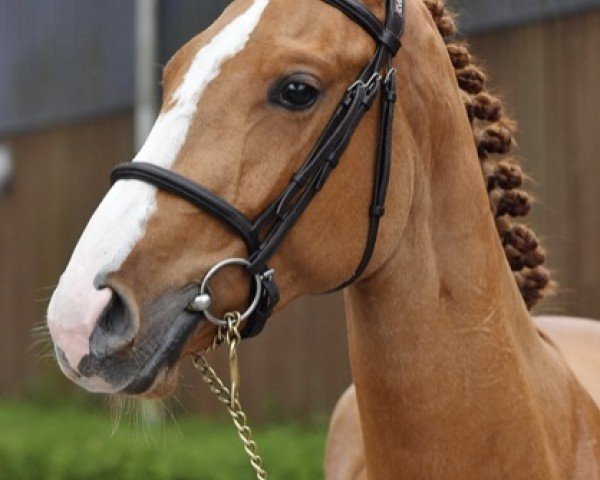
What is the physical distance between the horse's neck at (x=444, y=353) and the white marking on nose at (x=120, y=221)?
1.80 ft

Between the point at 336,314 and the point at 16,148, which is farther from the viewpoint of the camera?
the point at 16,148

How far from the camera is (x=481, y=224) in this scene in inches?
102

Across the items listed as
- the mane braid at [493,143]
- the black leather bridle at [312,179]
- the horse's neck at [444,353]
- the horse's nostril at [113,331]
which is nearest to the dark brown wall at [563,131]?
the mane braid at [493,143]

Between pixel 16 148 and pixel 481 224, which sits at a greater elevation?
pixel 481 224

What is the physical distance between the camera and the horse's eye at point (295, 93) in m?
2.32

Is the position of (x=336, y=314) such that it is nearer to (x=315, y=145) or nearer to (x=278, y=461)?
(x=278, y=461)

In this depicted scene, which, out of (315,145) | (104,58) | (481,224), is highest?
(315,145)

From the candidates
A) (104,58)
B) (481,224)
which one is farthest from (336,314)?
(481,224)

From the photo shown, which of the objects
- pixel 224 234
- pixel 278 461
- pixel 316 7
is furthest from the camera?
pixel 278 461

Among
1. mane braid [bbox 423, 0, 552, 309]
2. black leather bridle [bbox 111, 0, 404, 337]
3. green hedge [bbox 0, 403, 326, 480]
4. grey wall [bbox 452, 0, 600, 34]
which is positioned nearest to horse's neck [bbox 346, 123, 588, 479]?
black leather bridle [bbox 111, 0, 404, 337]

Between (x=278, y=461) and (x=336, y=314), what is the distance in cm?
185

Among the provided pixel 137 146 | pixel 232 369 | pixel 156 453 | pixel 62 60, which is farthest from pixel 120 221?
pixel 62 60

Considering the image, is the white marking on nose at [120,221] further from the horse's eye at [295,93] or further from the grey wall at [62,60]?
the grey wall at [62,60]

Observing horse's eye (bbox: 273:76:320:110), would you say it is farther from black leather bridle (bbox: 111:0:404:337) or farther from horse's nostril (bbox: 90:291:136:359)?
horse's nostril (bbox: 90:291:136:359)
